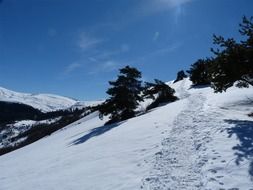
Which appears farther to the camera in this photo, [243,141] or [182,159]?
[243,141]

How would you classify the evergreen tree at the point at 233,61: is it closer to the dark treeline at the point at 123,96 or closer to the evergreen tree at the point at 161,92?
the dark treeline at the point at 123,96

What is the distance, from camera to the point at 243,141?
12445mm

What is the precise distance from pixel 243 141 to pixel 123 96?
25.6 metres

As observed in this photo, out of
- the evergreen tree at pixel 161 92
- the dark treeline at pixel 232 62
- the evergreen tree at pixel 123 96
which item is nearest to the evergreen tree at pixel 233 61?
the dark treeline at pixel 232 62

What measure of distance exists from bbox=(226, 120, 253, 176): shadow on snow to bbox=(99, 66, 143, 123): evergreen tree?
22591mm

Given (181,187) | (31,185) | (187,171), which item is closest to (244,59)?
(187,171)

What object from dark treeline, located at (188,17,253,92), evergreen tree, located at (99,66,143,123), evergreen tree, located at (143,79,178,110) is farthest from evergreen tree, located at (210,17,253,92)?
evergreen tree, located at (143,79,178,110)

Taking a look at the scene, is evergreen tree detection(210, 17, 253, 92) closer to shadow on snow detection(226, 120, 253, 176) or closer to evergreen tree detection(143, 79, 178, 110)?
shadow on snow detection(226, 120, 253, 176)

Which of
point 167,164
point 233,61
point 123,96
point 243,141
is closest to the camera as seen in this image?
point 167,164

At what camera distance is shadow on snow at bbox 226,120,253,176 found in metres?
10.4

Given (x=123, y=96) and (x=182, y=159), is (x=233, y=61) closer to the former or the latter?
(x=182, y=159)

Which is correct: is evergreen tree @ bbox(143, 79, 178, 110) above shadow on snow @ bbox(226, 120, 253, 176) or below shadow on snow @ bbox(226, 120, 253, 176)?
above

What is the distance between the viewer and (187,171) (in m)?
10.4

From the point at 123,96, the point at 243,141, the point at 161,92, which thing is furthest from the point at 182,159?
the point at 161,92
